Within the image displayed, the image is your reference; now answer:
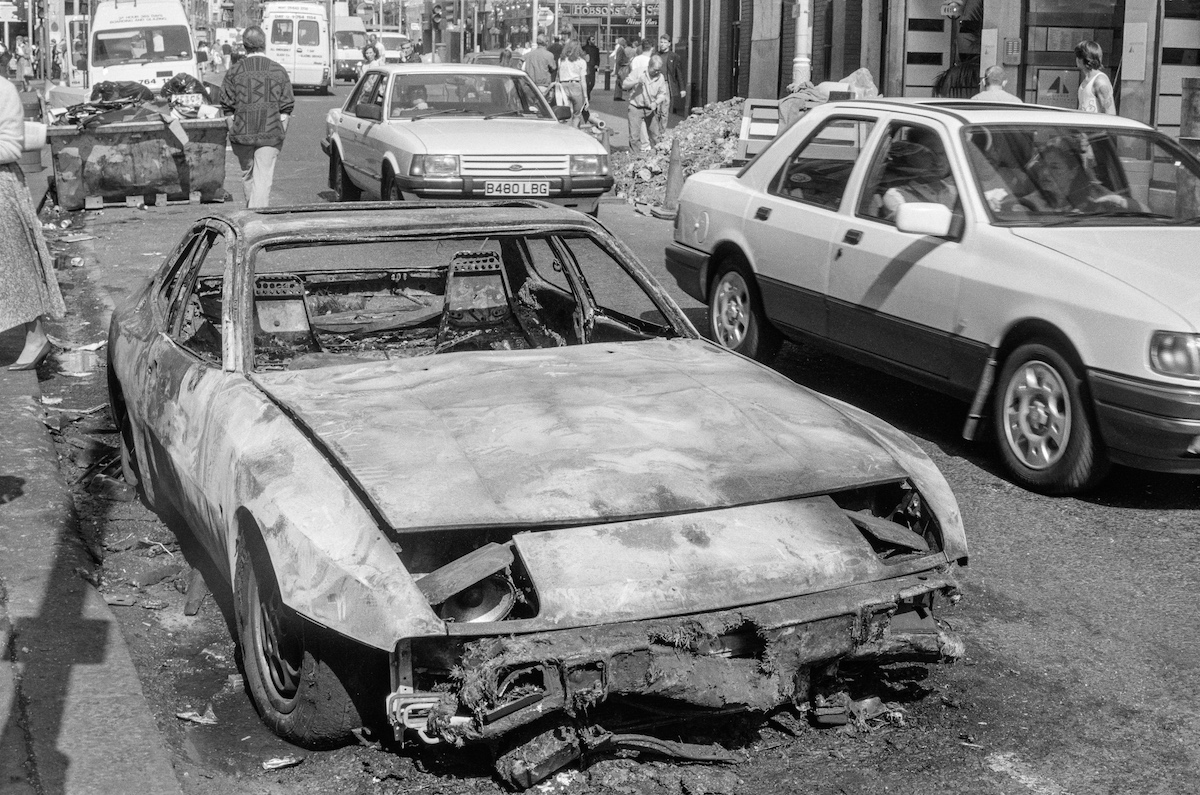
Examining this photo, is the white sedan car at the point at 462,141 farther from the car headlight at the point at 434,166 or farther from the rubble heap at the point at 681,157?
the rubble heap at the point at 681,157

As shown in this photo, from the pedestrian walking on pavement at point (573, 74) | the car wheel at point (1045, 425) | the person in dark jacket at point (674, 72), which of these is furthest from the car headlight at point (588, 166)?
the person in dark jacket at point (674, 72)

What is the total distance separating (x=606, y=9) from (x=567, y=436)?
6638 centimetres

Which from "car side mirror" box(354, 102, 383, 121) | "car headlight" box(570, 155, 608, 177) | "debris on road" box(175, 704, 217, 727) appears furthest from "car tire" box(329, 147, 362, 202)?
"debris on road" box(175, 704, 217, 727)

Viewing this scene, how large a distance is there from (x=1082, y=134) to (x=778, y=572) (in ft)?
14.1

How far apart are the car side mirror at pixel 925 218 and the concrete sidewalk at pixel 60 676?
12.6 feet

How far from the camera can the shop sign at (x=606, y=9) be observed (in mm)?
66438

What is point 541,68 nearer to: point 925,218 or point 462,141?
point 462,141

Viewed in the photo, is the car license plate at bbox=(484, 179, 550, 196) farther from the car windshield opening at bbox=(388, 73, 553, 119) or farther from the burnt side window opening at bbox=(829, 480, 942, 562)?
the burnt side window opening at bbox=(829, 480, 942, 562)

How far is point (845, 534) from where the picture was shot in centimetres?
363

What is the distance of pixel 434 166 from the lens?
40.5 feet

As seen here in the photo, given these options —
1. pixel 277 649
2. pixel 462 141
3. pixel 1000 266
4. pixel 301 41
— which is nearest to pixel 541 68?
pixel 462 141

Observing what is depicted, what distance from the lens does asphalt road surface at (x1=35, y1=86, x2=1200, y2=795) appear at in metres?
3.46

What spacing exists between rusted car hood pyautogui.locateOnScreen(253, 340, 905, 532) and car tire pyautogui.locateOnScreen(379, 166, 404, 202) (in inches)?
330

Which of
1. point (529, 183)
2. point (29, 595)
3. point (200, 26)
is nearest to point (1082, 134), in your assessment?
point (29, 595)
